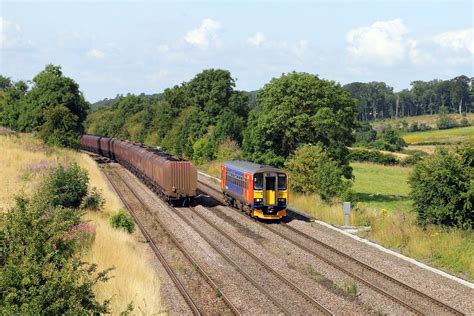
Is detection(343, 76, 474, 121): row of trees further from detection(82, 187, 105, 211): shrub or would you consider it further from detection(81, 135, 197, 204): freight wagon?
detection(82, 187, 105, 211): shrub

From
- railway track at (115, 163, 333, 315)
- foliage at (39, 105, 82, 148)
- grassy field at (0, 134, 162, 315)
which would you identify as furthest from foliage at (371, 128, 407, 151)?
railway track at (115, 163, 333, 315)

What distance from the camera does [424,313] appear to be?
1341 cm

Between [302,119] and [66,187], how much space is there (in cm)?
1824

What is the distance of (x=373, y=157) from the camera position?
75.8 metres

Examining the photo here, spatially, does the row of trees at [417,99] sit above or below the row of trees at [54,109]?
above

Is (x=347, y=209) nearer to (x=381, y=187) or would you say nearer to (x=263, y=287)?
(x=263, y=287)

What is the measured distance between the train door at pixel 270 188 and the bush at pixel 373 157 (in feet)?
167

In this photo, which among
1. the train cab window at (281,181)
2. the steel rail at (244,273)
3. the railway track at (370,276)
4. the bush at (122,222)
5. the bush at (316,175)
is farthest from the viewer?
the bush at (316,175)

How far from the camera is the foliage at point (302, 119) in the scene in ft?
117

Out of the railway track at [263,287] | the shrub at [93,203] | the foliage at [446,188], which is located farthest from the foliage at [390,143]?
the shrub at [93,203]

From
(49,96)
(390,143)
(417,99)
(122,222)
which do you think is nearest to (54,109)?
(49,96)

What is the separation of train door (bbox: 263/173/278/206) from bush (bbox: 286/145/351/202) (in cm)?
493

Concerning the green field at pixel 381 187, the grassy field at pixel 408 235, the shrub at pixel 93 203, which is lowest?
the green field at pixel 381 187

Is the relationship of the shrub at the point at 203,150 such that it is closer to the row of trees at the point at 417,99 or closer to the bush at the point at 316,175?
the bush at the point at 316,175
